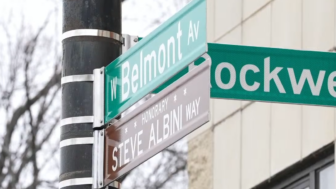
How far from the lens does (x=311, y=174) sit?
838 centimetres

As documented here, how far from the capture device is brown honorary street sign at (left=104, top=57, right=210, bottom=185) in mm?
5207

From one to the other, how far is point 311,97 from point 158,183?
Result: 47.1 feet

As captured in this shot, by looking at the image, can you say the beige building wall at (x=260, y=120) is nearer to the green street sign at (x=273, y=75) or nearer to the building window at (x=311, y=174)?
the building window at (x=311, y=174)

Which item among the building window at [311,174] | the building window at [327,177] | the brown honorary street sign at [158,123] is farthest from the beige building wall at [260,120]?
the brown honorary street sign at [158,123]

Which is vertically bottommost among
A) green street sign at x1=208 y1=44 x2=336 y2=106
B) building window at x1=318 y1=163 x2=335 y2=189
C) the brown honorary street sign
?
the brown honorary street sign

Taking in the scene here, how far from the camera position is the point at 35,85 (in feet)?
65.5

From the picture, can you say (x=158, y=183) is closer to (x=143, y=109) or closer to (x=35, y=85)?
(x=35, y=85)

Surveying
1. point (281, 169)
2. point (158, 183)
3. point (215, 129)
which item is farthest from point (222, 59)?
point (158, 183)

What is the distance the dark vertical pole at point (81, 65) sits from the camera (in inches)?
227

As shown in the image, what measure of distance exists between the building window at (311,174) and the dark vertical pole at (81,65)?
256 cm

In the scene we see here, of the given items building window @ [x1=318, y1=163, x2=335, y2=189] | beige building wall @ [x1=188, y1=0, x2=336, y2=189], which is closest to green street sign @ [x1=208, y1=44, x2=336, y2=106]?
beige building wall @ [x1=188, y1=0, x2=336, y2=189]

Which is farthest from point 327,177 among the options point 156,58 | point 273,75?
point 156,58

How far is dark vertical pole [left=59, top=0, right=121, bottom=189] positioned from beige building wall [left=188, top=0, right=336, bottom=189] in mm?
2464

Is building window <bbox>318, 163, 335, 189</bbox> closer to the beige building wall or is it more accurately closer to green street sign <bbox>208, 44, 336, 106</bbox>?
the beige building wall
